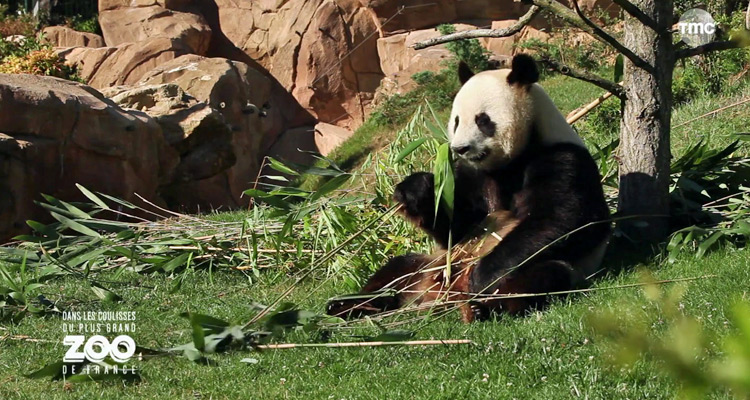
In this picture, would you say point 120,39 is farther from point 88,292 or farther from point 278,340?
point 278,340

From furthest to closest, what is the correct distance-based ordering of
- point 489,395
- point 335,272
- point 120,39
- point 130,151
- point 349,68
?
point 120,39 → point 349,68 → point 130,151 → point 335,272 → point 489,395

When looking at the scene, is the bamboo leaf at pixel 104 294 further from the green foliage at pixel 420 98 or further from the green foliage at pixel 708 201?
the green foliage at pixel 420 98

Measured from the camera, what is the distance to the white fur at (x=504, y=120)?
5.07 meters

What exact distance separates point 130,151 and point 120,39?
38.7ft

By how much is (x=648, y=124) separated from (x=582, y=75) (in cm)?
65

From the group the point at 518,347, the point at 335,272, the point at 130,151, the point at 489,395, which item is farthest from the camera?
the point at 130,151

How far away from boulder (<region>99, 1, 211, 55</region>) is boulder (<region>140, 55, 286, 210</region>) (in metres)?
1.81

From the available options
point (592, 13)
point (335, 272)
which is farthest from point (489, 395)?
point (592, 13)

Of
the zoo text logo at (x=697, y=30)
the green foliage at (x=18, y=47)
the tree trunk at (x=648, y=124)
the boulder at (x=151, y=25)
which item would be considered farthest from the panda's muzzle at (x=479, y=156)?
the boulder at (x=151, y=25)

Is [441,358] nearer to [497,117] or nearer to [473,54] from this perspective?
[497,117]

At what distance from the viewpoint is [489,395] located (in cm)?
341

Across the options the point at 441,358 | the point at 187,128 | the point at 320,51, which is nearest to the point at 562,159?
the point at 441,358

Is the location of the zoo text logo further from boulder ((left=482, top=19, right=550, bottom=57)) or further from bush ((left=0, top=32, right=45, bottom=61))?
bush ((left=0, top=32, right=45, bottom=61))

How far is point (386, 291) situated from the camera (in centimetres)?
521
